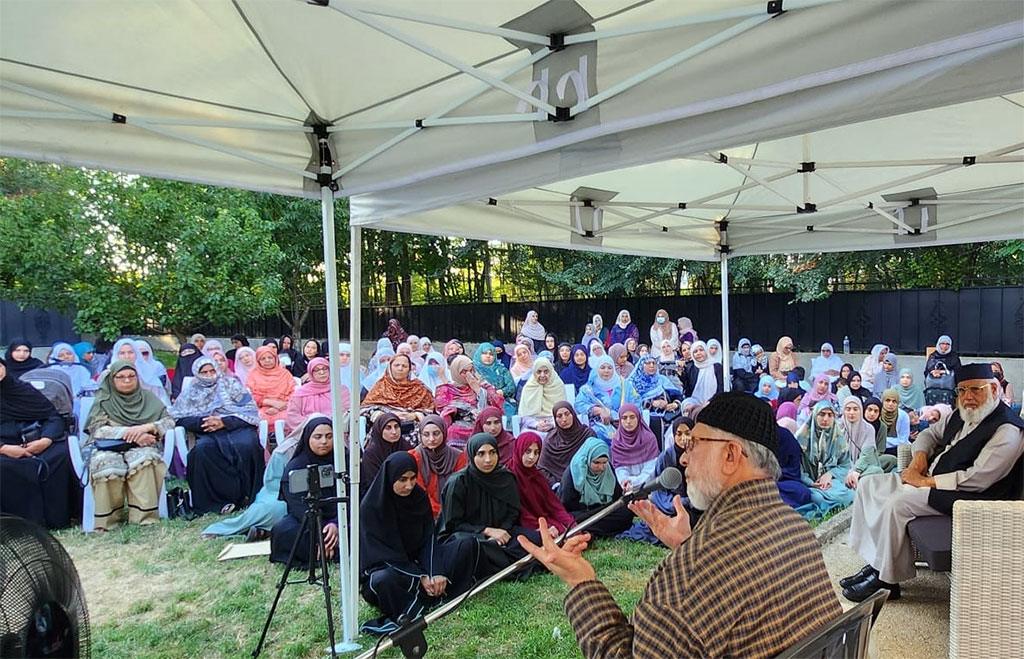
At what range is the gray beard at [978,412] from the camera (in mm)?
3273

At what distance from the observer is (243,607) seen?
359 centimetres

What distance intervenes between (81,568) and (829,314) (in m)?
14.2

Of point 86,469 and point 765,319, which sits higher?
point 765,319

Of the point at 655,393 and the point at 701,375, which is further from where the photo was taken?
the point at 701,375

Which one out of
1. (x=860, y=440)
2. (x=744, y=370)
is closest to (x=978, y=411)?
(x=860, y=440)

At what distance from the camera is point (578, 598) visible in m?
1.40

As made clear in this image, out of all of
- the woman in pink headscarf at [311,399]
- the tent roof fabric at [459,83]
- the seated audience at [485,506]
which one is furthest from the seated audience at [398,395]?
the tent roof fabric at [459,83]

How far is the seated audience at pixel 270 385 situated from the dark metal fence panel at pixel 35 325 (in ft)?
42.6

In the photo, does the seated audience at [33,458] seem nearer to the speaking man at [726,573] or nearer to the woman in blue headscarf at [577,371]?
the speaking man at [726,573]

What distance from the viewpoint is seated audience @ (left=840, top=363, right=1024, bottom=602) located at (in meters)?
3.09

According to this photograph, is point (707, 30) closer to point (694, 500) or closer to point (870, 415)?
point (694, 500)

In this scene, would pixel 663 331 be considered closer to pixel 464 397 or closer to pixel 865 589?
pixel 464 397

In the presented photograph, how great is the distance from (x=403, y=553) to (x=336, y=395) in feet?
4.35

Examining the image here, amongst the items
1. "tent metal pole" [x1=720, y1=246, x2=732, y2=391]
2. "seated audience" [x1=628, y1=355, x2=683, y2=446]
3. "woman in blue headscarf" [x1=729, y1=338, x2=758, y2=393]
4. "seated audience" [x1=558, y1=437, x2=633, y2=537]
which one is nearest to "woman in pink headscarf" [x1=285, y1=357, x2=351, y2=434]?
"seated audience" [x1=558, y1=437, x2=633, y2=537]
